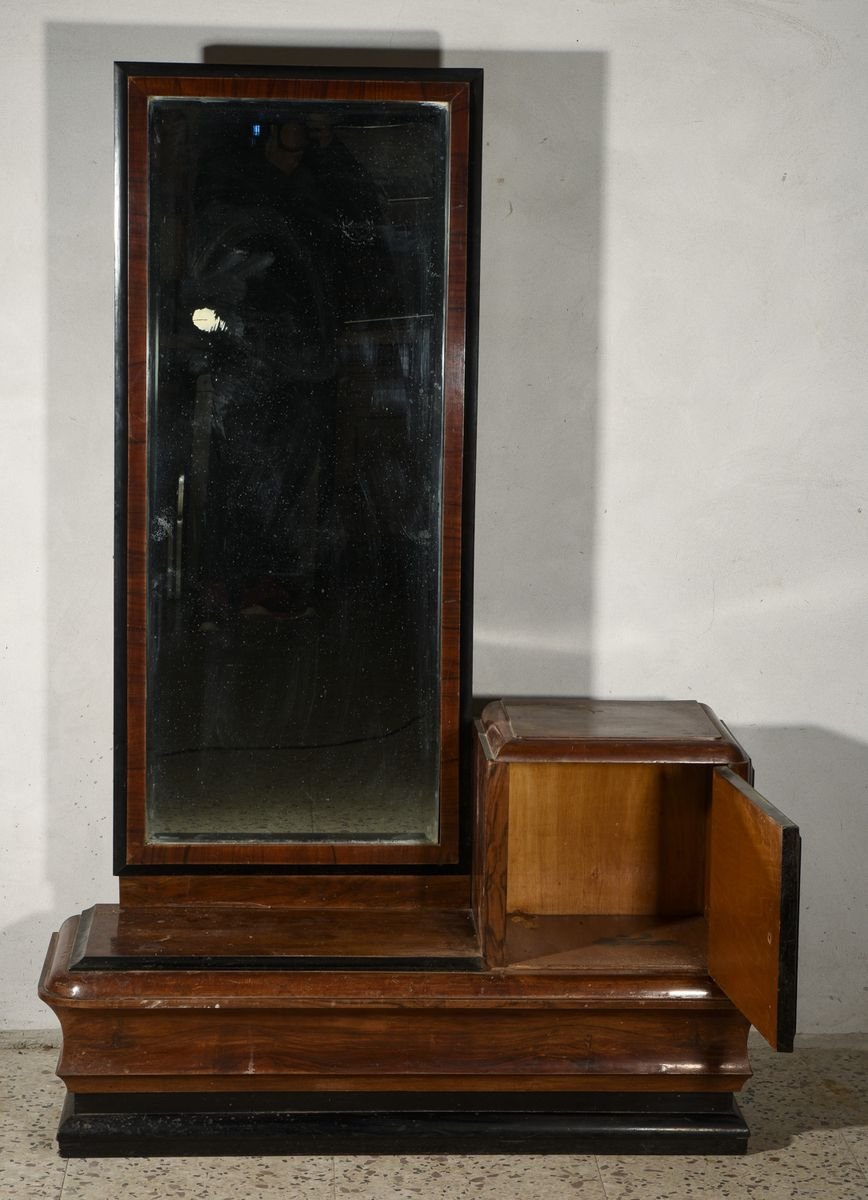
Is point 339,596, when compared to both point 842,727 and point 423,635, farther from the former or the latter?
point 842,727

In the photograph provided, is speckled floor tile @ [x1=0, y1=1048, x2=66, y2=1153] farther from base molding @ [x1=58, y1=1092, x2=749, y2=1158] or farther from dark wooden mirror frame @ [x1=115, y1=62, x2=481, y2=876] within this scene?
dark wooden mirror frame @ [x1=115, y1=62, x2=481, y2=876]

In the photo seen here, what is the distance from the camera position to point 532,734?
6.88 ft

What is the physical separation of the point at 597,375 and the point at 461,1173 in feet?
4.69

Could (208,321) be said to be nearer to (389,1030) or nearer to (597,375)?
(597,375)

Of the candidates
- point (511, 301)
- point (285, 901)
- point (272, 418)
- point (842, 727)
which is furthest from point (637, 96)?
point (285, 901)

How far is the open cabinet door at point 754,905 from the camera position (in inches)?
71.3

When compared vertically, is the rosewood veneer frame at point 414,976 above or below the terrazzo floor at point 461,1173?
above

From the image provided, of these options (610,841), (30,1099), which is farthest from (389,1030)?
(30,1099)

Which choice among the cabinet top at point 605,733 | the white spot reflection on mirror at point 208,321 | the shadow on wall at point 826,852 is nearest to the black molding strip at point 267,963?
the cabinet top at point 605,733

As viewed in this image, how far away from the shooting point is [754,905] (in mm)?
1905

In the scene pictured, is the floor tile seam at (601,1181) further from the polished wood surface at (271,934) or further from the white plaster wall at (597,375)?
the white plaster wall at (597,375)

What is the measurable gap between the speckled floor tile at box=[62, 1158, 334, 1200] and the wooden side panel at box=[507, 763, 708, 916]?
61 centimetres

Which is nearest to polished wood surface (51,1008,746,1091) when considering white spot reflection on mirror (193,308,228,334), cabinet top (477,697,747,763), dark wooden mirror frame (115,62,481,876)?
dark wooden mirror frame (115,62,481,876)

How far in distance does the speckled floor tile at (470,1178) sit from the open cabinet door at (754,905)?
0.39 metres
